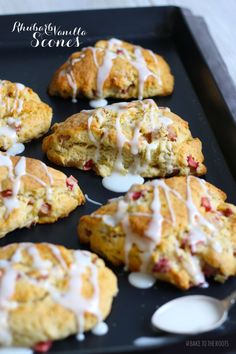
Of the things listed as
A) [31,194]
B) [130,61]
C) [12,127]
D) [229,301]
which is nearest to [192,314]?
[229,301]

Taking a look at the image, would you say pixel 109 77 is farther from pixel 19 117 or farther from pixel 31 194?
pixel 31 194

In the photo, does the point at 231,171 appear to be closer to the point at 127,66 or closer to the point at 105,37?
the point at 127,66

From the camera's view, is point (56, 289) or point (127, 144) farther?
point (127, 144)

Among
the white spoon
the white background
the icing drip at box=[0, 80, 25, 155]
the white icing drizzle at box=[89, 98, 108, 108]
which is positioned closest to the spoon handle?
the white spoon

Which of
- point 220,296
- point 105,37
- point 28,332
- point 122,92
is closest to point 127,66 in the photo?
point 122,92

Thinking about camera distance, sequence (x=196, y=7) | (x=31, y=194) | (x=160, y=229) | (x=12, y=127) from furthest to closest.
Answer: (x=196, y=7) < (x=12, y=127) < (x=31, y=194) < (x=160, y=229)

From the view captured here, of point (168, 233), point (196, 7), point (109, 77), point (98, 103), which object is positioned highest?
point (196, 7)

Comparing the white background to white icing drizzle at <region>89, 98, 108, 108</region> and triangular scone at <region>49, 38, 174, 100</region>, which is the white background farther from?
white icing drizzle at <region>89, 98, 108, 108</region>
